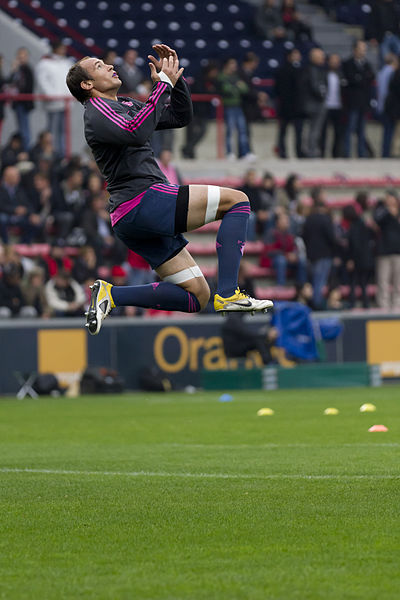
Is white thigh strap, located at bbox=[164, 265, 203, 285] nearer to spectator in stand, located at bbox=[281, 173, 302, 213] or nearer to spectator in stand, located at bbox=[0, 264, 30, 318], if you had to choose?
spectator in stand, located at bbox=[0, 264, 30, 318]

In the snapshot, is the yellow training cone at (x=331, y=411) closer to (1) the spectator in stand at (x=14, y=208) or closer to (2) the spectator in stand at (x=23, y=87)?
(1) the spectator in stand at (x=14, y=208)

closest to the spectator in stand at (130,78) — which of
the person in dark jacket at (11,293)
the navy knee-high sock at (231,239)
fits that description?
the person in dark jacket at (11,293)

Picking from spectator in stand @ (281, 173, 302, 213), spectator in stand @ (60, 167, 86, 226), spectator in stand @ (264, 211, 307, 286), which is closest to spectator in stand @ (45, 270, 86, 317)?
spectator in stand @ (60, 167, 86, 226)

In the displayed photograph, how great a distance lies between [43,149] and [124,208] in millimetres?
13925

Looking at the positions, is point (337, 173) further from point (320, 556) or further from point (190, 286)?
point (320, 556)

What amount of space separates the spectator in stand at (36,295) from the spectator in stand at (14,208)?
1.58 metres

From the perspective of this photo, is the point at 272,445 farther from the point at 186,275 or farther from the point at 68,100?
the point at 68,100

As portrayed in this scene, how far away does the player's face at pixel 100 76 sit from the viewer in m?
7.38

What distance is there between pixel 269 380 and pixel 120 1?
1320cm

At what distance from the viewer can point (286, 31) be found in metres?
26.7

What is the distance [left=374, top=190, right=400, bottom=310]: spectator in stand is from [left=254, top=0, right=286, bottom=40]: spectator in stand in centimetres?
697

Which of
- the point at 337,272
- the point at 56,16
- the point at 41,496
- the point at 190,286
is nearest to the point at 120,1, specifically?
the point at 56,16

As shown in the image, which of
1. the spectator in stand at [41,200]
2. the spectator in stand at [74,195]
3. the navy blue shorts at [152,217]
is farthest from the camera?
the spectator in stand at [41,200]

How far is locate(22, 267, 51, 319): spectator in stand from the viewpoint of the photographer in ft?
61.0
